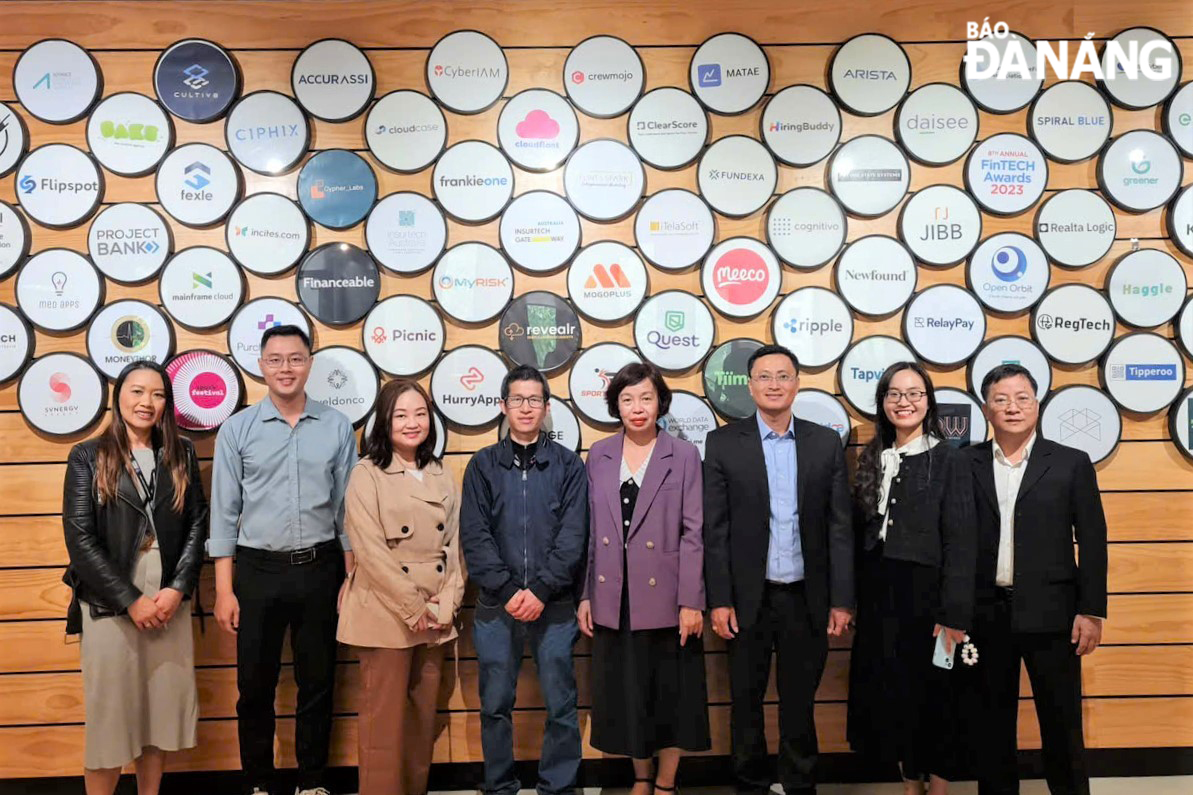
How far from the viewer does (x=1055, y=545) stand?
2.72 m

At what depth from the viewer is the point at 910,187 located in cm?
348

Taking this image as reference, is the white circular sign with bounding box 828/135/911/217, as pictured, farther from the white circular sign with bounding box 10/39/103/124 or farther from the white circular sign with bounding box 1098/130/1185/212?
the white circular sign with bounding box 10/39/103/124

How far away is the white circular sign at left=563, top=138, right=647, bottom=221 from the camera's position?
3.44m

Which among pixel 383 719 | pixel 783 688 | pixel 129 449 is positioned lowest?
pixel 383 719

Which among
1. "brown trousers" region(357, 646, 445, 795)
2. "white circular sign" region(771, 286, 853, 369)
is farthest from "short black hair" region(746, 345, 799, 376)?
"brown trousers" region(357, 646, 445, 795)

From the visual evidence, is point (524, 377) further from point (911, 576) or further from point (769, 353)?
point (911, 576)

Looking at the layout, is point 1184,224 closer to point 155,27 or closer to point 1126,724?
point 1126,724

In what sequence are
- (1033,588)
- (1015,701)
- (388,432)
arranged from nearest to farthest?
(1033,588)
(1015,701)
(388,432)

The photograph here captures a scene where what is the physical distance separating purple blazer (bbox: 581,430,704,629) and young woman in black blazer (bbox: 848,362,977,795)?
74 centimetres

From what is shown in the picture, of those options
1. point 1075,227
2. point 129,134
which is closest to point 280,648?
point 129,134

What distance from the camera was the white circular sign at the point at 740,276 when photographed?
345 cm

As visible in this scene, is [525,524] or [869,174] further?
[869,174]

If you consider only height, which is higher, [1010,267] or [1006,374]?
[1010,267]

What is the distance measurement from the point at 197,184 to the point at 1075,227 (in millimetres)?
4135
